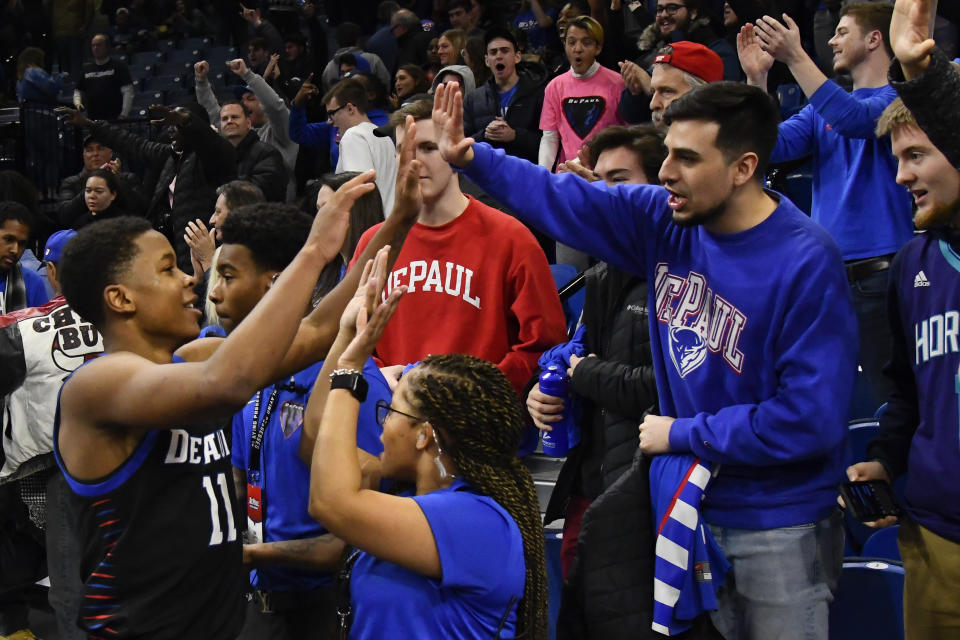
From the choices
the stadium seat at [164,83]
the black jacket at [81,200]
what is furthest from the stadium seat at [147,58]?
the black jacket at [81,200]

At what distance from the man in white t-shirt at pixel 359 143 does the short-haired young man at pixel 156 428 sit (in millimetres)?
4133

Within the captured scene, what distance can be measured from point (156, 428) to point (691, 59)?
313 centimetres

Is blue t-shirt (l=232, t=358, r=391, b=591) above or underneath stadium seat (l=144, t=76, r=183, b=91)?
underneath

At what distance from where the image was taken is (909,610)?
2924mm

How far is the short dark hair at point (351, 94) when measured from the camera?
23.9 feet

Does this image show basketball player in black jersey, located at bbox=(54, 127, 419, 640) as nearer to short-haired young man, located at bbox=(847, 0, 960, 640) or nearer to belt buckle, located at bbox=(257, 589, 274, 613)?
belt buckle, located at bbox=(257, 589, 274, 613)

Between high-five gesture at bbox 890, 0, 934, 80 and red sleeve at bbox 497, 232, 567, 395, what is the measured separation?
163 cm

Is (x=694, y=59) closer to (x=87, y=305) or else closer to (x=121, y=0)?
(x=87, y=305)

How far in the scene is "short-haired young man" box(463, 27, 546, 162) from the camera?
286 inches

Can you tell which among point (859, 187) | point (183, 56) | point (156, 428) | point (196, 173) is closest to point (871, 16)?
point (859, 187)

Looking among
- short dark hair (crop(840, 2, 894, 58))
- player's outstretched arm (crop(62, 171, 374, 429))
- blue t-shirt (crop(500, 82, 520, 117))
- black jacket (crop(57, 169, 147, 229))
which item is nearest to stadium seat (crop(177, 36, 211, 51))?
black jacket (crop(57, 169, 147, 229))

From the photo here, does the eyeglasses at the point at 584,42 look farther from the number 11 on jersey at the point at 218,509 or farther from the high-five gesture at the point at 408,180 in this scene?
the number 11 on jersey at the point at 218,509

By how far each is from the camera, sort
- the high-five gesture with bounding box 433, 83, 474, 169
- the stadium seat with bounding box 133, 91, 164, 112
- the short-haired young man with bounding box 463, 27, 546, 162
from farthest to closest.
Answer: the stadium seat with bounding box 133, 91, 164, 112
the short-haired young man with bounding box 463, 27, 546, 162
the high-five gesture with bounding box 433, 83, 474, 169

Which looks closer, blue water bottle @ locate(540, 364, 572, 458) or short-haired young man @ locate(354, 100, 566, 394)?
blue water bottle @ locate(540, 364, 572, 458)
